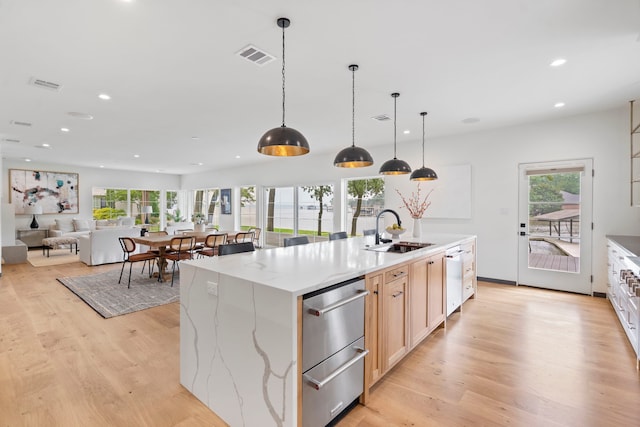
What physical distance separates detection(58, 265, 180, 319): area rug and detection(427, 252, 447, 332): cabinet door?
331cm

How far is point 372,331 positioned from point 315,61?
233 centimetres

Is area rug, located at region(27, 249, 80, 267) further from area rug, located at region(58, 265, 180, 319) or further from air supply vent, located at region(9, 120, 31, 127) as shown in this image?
air supply vent, located at region(9, 120, 31, 127)

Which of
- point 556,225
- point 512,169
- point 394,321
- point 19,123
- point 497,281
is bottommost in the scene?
point 497,281

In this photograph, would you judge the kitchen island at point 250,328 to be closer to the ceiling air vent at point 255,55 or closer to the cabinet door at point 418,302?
the cabinet door at point 418,302

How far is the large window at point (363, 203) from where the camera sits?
6.68m

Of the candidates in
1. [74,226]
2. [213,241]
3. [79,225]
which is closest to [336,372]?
[213,241]

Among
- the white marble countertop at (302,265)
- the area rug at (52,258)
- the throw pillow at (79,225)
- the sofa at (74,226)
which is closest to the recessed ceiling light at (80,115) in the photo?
the white marble countertop at (302,265)

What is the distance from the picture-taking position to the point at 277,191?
8.80 meters

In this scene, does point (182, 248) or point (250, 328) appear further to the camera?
point (182, 248)

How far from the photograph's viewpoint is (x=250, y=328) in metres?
1.66

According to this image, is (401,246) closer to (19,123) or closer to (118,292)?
(118,292)

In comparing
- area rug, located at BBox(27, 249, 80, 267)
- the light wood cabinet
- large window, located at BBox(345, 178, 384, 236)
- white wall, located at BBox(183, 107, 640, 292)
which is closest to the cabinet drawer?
the light wood cabinet

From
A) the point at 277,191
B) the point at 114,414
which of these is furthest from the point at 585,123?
the point at 277,191

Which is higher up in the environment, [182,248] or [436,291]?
[182,248]
